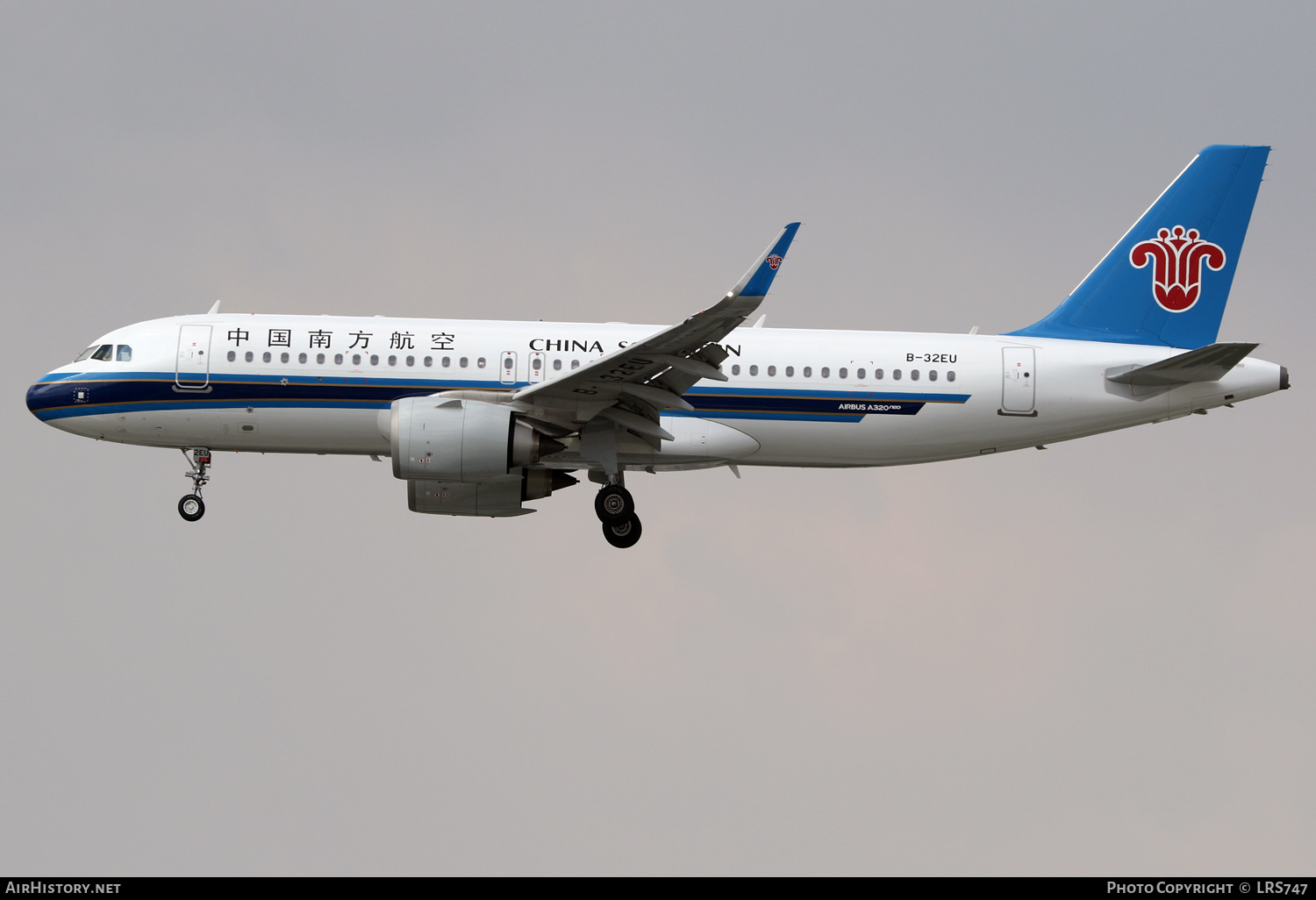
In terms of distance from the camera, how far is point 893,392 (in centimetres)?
3030

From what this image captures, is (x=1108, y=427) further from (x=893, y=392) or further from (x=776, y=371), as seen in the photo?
(x=776, y=371)

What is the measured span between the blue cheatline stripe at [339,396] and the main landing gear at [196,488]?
1225mm

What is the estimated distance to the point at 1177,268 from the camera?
108 ft

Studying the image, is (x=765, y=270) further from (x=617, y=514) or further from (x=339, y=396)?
(x=339, y=396)

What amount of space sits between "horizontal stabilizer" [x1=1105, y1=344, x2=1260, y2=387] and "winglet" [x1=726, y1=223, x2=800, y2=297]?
9.31 meters

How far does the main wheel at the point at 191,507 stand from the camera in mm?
30953

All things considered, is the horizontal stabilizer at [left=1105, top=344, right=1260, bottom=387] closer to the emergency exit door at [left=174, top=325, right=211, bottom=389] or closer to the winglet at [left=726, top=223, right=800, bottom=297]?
the winglet at [left=726, top=223, right=800, bottom=297]

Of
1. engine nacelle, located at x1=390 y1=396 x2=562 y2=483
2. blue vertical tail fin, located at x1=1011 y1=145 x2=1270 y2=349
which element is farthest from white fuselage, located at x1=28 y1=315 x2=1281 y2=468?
blue vertical tail fin, located at x1=1011 y1=145 x2=1270 y2=349

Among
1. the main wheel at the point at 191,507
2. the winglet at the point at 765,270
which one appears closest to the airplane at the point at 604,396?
the main wheel at the point at 191,507

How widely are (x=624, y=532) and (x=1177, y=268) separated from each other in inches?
523

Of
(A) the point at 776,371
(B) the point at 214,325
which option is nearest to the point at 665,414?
(A) the point at 776,371

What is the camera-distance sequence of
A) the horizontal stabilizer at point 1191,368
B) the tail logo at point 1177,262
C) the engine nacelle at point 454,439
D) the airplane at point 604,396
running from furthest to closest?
the tail logo at point 1177,262 → the airplane at point 604,396 → the horizontal stabilizer at point 1191,368 → the engine nacelle at point 454,439

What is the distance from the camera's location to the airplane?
97.0 feet

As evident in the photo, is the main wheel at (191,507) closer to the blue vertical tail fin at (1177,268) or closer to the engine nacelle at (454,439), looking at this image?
the engine nacelle at (454,439)
